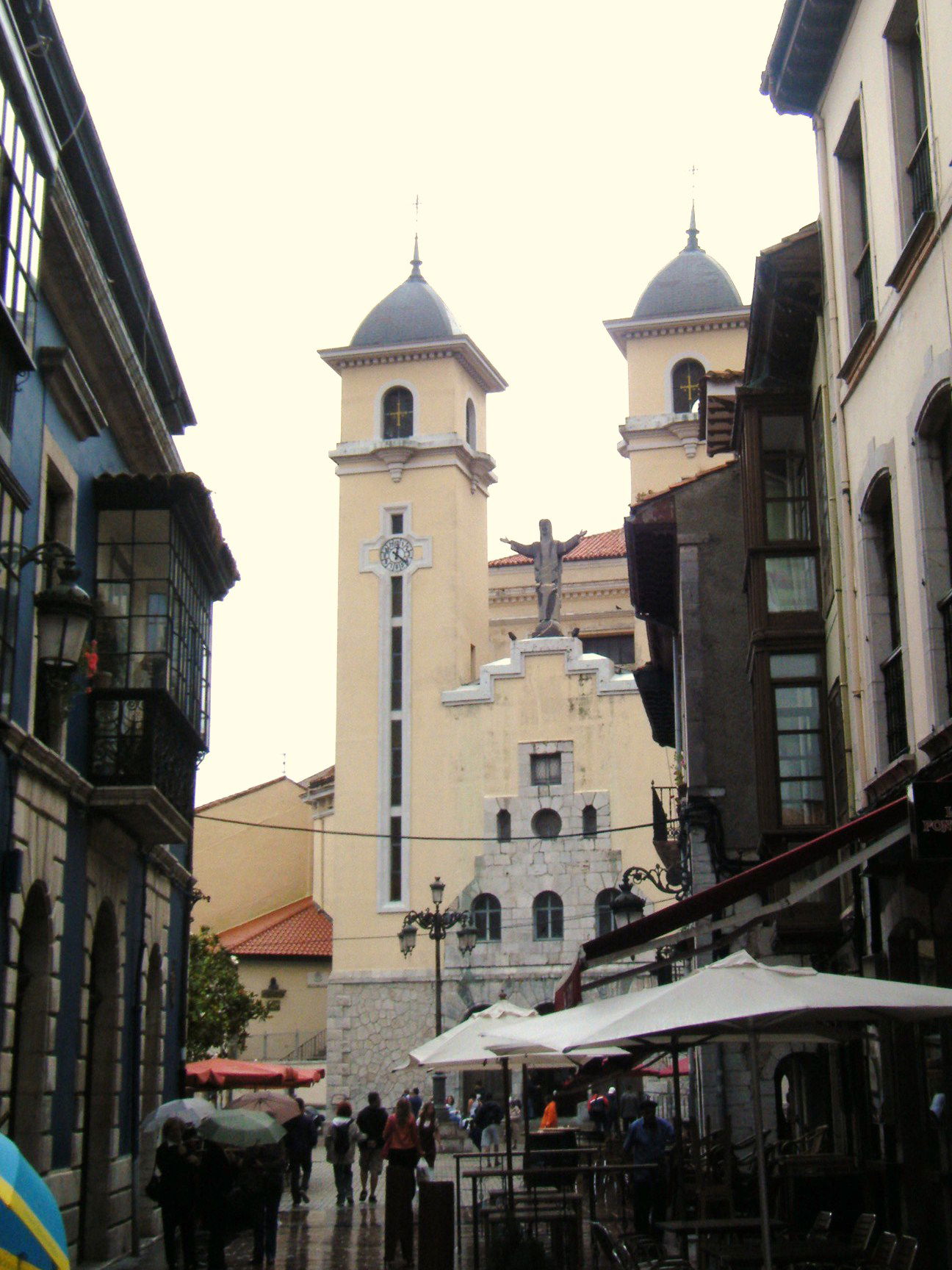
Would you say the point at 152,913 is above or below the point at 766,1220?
above

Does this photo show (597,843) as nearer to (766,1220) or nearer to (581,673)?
(581,673)

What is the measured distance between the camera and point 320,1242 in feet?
65.5

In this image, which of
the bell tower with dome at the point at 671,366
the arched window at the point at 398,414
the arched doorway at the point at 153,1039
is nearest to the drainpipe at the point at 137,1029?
the arched doorway at the point at 153,1039

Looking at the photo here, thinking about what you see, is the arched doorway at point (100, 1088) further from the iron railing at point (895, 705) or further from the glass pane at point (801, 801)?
the iron railing at point (895, 705)

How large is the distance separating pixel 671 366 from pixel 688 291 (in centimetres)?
301

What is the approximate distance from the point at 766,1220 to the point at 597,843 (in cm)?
4151

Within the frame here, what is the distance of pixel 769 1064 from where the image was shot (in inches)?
1048

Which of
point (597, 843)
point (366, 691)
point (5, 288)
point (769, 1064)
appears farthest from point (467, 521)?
point (5, 288)

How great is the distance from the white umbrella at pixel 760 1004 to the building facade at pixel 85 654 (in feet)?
18.0

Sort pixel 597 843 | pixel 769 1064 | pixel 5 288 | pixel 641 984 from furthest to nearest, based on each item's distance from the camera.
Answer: pixel 597 843 → pixel 641 984 → pixel 769 1064 → pixel 5 288

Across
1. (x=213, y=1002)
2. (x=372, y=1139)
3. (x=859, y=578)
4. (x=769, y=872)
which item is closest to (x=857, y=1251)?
(x=769, y=872)

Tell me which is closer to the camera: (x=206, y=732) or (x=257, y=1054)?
(x=206, y=732)

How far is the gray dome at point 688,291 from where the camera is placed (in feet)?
194

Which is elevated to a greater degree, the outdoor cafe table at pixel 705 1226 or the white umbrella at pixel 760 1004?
the white umbrella at pixel 760 1004
